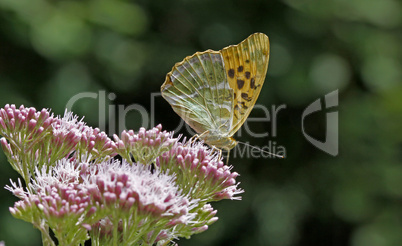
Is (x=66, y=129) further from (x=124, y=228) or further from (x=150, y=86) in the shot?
(x=150, y=86)

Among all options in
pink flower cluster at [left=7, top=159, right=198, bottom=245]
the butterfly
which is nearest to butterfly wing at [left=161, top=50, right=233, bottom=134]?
the butterfly

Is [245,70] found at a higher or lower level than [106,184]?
higher

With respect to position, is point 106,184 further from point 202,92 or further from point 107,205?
point 202,92

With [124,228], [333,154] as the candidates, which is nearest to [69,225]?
[124,228]

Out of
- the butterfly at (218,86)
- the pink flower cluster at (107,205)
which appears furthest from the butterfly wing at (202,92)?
the pink flower cluster at (107,205)

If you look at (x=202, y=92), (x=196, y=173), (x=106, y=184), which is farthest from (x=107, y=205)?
(x=202, y=92)

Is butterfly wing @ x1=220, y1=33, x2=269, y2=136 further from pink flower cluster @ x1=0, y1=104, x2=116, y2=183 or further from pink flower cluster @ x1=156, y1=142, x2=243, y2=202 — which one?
pink flower cluster @ x1=0, y1=104, x2=116, y2=183

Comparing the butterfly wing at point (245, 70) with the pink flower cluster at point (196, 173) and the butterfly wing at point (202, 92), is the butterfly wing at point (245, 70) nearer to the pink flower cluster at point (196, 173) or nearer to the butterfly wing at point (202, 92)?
the butterfly wing at point (202, 92)
